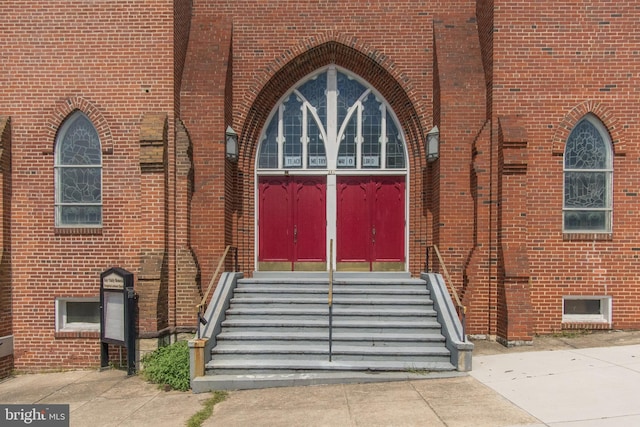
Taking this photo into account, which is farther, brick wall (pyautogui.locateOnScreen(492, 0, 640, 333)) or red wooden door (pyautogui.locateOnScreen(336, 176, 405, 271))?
red wooden door (pyautogui.locateOnScreen(336, 176, 405, 271))

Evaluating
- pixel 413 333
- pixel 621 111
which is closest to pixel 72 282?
pixel 413 333

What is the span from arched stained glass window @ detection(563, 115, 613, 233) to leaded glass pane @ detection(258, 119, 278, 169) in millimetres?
5847

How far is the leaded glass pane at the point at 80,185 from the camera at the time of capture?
930cm

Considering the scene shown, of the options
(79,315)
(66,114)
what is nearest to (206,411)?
(79,315)

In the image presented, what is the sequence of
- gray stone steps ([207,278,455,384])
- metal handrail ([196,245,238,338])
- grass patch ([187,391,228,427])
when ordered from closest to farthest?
grass patch ([187,391,228,427])
gray stone steps ([207,278,455,384])
metal handrail ([196,245,238,338])

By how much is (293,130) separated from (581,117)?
570 centimetres

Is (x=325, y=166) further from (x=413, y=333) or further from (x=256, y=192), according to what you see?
(x=413, y=333)

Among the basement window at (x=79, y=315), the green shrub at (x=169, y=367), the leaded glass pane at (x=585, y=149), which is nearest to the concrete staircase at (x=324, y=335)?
the green shrub at (x=169, y=367)

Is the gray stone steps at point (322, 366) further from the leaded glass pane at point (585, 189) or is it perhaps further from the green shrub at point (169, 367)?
the leaded glass pane at point (585, 189)

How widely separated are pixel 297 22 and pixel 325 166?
3.03 meters

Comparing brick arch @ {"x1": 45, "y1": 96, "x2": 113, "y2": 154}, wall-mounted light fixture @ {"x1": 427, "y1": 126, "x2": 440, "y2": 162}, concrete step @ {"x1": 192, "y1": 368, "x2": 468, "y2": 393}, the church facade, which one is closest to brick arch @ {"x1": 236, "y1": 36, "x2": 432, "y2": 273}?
wall-mounted light fixture @ {"x1": 427, "y1": 126, "x2": 440, "y2": 162}

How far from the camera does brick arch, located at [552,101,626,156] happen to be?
9.08 meters

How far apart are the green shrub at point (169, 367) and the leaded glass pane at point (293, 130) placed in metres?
4.42

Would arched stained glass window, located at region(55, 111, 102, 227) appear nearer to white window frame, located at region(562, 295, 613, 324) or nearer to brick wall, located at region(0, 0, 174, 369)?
brick wall, located at region(0, 0, 174, 369)
